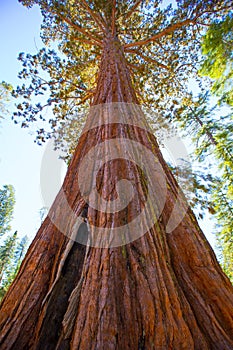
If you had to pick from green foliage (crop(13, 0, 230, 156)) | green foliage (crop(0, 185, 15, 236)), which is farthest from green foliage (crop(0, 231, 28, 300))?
green foliage (crop(13, 0, 230, 156))

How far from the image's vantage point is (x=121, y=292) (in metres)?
0.90

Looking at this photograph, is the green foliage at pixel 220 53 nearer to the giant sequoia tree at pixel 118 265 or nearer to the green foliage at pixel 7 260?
the giant sequoia tree at pixel 118 265

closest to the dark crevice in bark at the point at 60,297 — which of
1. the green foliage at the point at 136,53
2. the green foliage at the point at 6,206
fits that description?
the green foliage at the point at 136,53

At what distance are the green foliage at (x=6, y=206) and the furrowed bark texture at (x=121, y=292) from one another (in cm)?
1830

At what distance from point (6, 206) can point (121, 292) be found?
62.6ft

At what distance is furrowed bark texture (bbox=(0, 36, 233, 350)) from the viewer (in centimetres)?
80

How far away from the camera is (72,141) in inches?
266

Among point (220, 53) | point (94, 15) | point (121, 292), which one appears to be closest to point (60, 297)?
point (121, 292)

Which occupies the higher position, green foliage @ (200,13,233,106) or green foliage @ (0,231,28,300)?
green foliage @ (0,231,28,300)

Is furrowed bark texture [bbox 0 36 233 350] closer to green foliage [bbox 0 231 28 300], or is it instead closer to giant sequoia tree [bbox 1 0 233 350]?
giant sequoia tree [bbox 1 0 233 350]

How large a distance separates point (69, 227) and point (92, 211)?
20 cm

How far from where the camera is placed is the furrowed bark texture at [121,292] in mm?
799

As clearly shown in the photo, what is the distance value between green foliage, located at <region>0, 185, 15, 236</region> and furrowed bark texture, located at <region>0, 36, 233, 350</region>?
18.3 meters

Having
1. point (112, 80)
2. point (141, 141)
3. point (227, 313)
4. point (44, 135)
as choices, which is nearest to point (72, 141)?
point (44, 135)
